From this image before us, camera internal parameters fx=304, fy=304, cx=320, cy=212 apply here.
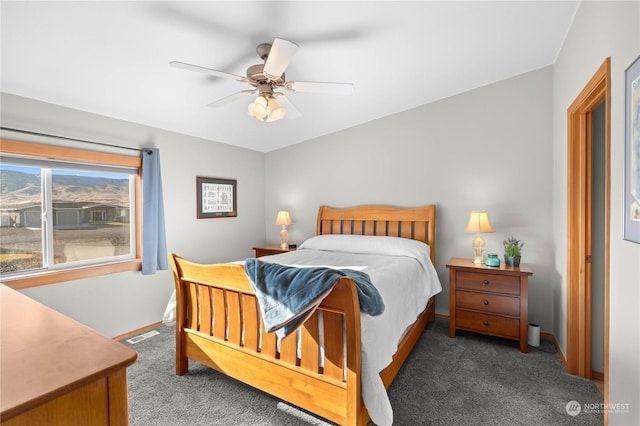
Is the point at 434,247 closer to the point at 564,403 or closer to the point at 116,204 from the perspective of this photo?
the point at 564,403

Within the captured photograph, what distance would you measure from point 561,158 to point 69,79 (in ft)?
14.0

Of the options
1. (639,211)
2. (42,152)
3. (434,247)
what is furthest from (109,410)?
(434,247)

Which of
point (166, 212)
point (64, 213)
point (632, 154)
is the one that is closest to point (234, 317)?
point (166, 212)

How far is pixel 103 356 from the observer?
0.72 metres

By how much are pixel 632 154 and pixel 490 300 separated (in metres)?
1.94

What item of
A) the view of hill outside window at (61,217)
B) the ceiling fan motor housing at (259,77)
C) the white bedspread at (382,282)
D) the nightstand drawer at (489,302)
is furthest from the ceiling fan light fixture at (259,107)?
the nightstand drawer at (489,302)

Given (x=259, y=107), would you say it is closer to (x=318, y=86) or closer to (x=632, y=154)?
(x=318, y=86)

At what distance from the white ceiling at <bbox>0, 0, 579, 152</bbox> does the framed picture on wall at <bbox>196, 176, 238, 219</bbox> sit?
97 cm

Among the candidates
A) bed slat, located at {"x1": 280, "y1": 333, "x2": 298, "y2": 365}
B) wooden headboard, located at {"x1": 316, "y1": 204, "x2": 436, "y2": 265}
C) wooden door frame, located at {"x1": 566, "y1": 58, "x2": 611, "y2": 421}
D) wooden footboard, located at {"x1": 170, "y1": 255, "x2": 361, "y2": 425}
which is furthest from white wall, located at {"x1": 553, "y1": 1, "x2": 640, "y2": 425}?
wooden headboard, located at {"x1": 316, "y1": 204, "x2": 436, "y2": 265}

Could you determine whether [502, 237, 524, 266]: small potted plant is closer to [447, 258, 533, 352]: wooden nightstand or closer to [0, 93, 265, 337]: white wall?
[447, 258, 533, 352]: wooden nightstand

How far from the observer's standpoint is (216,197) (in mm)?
4250

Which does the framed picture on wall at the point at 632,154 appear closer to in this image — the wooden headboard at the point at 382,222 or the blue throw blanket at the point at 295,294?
the blue throw blanket at the point at 295,294

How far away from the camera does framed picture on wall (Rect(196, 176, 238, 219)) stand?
4043 mm

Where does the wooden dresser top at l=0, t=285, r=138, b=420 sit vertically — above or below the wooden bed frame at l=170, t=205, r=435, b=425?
above
